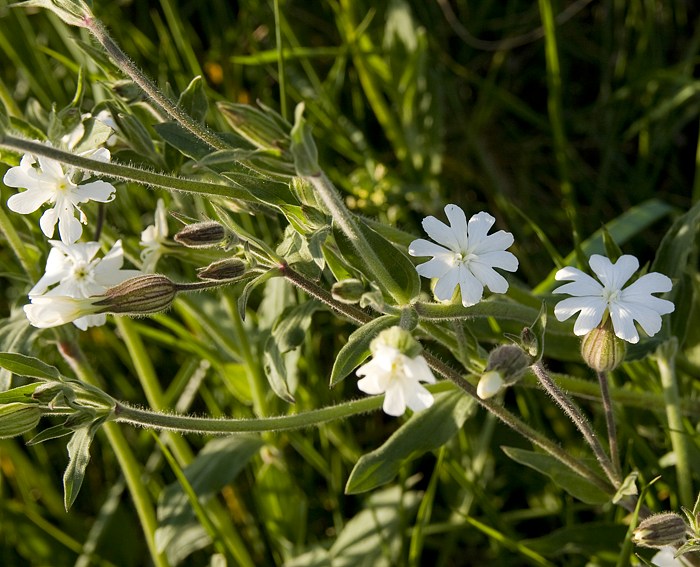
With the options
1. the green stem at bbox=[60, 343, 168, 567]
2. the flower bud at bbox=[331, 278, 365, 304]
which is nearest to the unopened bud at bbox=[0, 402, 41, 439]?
the green stem at bbox=[60, 343, 168, 567]

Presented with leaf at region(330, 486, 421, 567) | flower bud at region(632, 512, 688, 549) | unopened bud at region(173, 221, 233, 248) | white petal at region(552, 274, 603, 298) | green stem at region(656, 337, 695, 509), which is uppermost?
unopened bud at region(173, 221, 233, 248)

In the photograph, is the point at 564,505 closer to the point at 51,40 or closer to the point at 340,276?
the point at 340,276

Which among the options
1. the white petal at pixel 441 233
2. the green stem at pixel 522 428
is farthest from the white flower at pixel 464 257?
the green stem at pixel 522 428

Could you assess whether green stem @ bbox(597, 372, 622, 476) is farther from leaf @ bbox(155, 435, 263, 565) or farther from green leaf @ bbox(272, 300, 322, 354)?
leaf @ bbox(155, 435, 263, 565)

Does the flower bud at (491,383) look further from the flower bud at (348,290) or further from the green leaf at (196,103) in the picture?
the green leaf at (196,103)

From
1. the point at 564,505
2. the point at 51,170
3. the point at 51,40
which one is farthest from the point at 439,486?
the point at 51,40
